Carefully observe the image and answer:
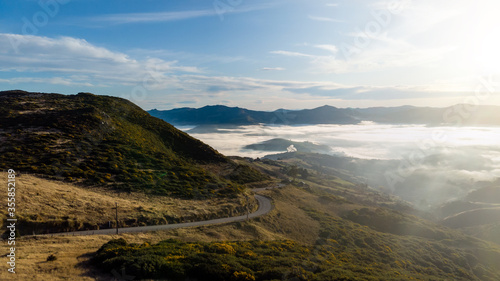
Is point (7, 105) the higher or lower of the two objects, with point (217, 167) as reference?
higher

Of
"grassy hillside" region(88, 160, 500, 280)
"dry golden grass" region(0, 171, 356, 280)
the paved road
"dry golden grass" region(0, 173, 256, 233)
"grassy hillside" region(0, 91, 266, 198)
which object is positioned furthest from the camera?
"grassy hillside" region(0, 91, 266, 198)

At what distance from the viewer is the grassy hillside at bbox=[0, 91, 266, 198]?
4766cm

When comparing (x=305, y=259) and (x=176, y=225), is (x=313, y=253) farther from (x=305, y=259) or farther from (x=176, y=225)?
(x=176, y=225)

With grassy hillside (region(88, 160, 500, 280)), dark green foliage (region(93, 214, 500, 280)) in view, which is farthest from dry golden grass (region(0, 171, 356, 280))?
dark green foliage (region(93, 214, 500, 280))

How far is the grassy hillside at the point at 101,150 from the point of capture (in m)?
47.7

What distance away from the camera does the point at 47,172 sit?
145 feet

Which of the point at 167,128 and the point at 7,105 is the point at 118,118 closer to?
the point at 167,128

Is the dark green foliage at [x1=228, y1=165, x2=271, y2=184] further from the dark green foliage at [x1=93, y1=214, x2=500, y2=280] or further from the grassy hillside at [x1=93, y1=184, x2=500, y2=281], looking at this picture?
the dark green foliage at [x1=93, y1=214, x2=500, y2=280]

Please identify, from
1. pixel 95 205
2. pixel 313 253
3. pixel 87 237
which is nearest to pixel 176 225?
pixel 95 205

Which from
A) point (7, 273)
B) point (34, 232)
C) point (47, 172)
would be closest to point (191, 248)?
point (7, 273)

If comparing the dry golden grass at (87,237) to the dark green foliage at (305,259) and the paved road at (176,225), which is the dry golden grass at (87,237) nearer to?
the paved road at (176,225)

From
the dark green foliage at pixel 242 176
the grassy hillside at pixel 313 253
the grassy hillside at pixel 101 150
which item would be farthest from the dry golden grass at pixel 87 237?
the dark green foliage at pixel 242 176

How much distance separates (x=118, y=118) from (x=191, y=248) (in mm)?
72768

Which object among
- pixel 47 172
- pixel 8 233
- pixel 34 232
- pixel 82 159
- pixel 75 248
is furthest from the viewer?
pixel 82 159
